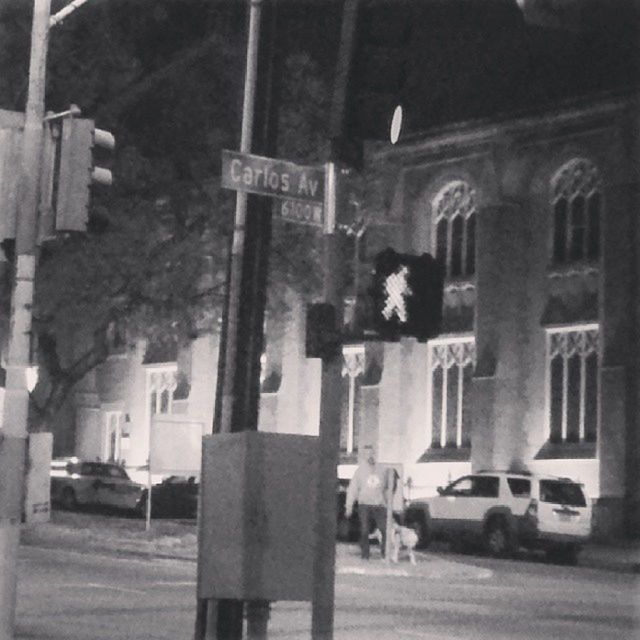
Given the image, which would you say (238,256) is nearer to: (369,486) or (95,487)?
(369,486)

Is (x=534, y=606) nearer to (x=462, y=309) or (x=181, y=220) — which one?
(x=181, y=220)

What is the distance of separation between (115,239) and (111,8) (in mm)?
4041

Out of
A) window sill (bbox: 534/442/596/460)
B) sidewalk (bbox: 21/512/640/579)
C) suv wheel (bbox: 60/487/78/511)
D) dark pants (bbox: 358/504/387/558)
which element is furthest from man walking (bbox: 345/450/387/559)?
suv wheel (bbox: 60/487/78/511)

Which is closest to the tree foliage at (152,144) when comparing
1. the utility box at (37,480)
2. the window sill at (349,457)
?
the window sill at (349,457)

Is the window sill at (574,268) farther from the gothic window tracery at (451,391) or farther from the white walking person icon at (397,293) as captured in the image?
the white walking person icon at (397,293)

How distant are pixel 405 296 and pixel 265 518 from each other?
156 centimetres

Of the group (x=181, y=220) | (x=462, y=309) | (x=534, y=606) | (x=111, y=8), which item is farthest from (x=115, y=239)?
(x=462, y=309)

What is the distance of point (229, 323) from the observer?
12.9m

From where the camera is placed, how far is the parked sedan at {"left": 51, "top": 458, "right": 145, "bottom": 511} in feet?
143

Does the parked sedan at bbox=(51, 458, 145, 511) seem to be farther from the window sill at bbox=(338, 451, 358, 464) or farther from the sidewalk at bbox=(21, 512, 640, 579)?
the sidewalk at bbox=(21, 512, 640, 579)

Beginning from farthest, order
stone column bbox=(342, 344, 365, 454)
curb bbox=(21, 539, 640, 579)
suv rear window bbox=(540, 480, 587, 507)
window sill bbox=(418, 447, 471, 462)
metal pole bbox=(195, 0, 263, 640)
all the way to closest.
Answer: stone column bbox=(342, 344, 365, 454), window sill bbox=(418, 447, 471, 462), suv rear window bbox=(540, 480, 587, 507), curb bbox=(21, 539, 640, 579), metal pole bbox=(195, 0, 263, 640)

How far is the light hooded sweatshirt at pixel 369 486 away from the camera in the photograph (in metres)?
25.5

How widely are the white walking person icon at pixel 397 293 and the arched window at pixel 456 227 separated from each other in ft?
107

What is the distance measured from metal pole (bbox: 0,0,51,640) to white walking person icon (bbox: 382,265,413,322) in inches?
106
